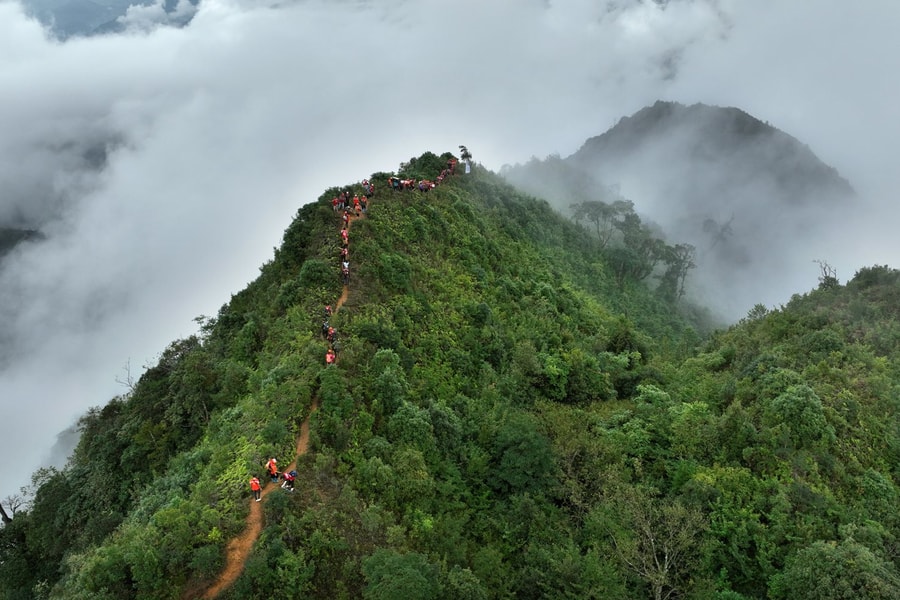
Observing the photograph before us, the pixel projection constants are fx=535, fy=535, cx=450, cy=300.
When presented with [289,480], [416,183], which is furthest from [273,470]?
[416,183]

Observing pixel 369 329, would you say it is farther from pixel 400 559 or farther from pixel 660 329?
pixel 660 329

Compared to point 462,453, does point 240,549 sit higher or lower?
higher

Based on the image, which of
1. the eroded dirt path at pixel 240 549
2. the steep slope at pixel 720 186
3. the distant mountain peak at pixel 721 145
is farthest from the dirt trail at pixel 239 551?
the distant mountain peak at pixel 721 145

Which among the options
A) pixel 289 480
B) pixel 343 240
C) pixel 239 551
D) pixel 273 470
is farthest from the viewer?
pixel 343 240

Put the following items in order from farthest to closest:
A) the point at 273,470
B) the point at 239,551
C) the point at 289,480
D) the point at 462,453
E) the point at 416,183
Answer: the point at 416,183 → the point at 462,453 → the point at 273,470 → the point at 289,480 → the point at 239,551

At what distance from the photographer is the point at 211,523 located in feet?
58.8

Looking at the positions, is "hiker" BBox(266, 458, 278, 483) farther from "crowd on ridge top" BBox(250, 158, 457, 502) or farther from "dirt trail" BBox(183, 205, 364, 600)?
"dirt trail" BBox(183, 205, 364, 600)

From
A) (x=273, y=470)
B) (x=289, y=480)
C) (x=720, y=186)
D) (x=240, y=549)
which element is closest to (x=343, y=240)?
(x=273, y=470)

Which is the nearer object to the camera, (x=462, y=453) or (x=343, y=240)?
(x=462, y=453)

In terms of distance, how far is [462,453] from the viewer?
77.9 feet

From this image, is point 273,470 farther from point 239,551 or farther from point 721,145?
point 721,145

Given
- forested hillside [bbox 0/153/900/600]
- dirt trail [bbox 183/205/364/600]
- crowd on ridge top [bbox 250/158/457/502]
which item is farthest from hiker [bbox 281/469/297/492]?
dirt trail [bbox 183/205/364/600]

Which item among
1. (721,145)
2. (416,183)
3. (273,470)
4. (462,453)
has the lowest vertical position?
(462,453)

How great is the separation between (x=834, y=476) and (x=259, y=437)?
2386 cm
